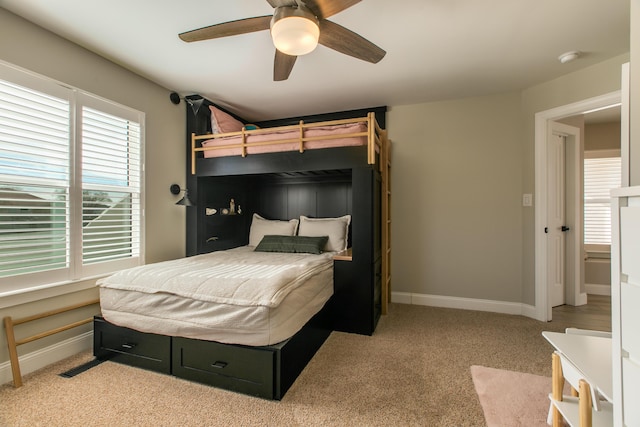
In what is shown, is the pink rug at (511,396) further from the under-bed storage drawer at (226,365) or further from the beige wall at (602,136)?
the beige wall at (602,136)

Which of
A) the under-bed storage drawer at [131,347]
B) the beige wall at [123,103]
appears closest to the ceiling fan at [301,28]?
the beige wall at [123,103]

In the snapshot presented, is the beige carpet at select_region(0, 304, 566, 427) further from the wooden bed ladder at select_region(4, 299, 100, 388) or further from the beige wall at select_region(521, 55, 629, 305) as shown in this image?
the beige wall at select_region(521, 55, 629, 305)

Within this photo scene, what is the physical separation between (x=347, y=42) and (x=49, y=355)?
118 inches

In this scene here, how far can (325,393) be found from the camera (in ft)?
5.55

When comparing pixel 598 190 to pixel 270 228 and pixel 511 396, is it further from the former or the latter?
pixel 270 228

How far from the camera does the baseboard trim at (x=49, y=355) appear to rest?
1.81 m

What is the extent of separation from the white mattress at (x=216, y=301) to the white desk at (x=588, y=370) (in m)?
1.39

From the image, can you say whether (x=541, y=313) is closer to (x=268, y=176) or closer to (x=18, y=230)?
(x=268, y=176)

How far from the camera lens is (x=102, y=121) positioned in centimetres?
236

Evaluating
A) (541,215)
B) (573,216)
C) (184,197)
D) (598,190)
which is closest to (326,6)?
(184,197)

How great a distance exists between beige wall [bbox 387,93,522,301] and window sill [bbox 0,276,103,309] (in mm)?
3143

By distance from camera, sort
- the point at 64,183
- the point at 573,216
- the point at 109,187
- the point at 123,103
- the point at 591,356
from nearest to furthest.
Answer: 1. the point at 591,356
2. the point at 64,183
3. the point at 109,187
4. the point at 123,103
5. the point at 573,216

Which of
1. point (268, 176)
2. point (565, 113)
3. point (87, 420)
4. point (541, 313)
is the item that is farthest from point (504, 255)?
point (87, 420)

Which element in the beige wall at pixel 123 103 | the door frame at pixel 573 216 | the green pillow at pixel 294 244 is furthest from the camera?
the door frame at pixel 573 216
